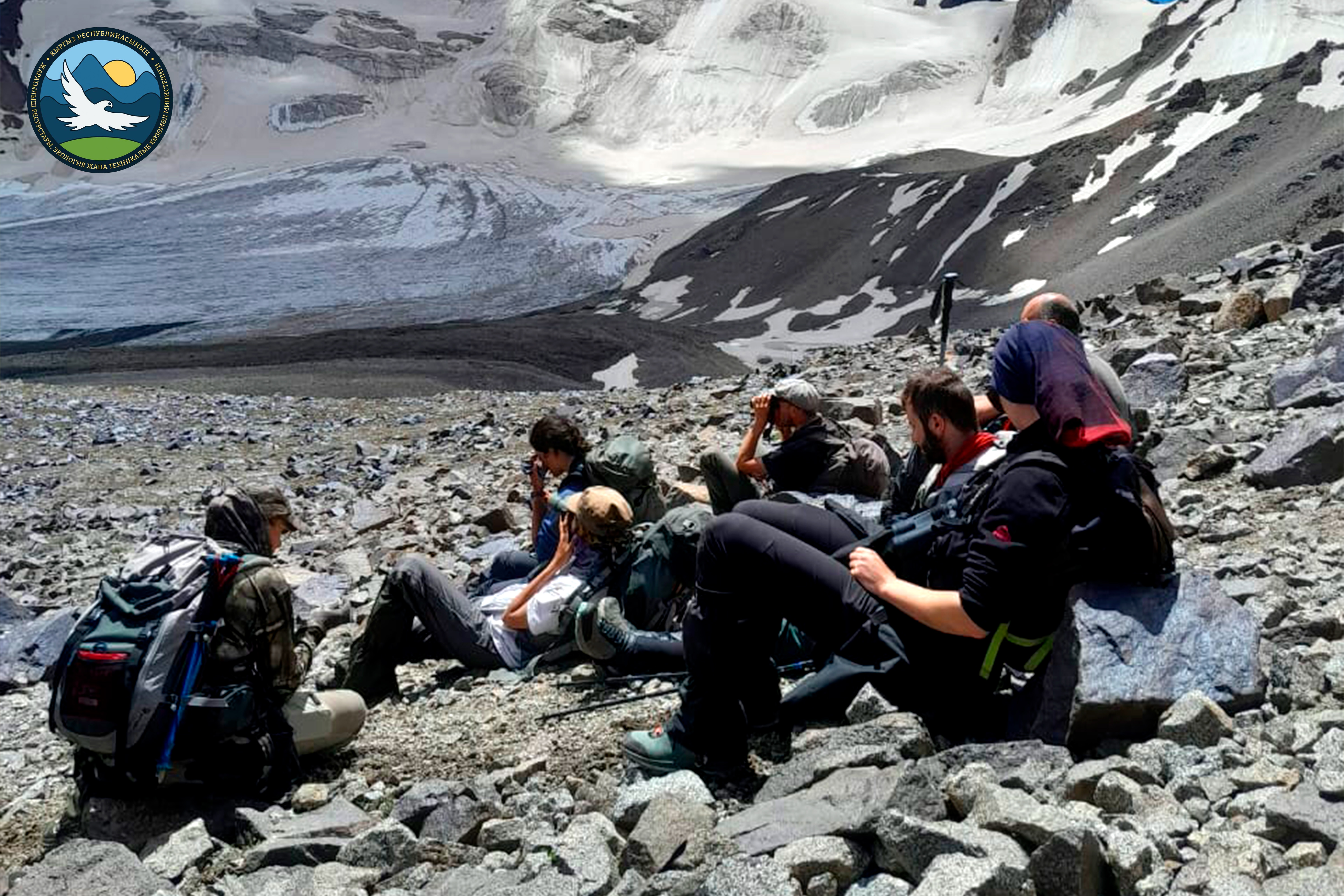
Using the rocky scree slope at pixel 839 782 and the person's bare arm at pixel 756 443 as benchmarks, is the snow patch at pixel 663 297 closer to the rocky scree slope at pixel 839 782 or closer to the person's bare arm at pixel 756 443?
the rocky scree slope at pixel 839 782

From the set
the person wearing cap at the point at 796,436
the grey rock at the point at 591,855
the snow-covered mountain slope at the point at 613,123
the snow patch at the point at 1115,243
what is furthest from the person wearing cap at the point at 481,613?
the snow-covered mountain slope at the point at 613,123

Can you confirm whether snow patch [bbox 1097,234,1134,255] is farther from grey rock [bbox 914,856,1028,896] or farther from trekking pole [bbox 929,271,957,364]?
grey rock [bbox 914,856,1028,896]

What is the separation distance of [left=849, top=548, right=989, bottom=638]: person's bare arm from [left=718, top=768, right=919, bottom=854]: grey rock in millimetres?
447

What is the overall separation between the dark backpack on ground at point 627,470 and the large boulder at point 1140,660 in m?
2.84

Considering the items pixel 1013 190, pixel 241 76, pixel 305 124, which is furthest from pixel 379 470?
pixel 241 76

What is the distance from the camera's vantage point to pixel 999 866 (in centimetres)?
243

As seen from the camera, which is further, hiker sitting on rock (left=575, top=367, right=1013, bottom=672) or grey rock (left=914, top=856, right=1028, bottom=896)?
hiker sitting on rock (left=575, top=367, right=1013, bottom=672)

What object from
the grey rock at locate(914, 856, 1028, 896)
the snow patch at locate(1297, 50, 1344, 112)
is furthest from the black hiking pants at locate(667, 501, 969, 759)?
the snow patch at locate(1297, 50, 1344, 112)

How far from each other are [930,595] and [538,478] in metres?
3.61

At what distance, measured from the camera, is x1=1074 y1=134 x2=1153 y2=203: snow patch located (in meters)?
50.0

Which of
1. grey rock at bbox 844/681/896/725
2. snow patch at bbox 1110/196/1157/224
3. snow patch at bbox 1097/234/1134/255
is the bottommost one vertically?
snow patch at bbox 1097/234/1134/255

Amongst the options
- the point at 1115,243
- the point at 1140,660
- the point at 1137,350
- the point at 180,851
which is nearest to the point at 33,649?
the point at 180,851

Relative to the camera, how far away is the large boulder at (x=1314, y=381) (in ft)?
24.4

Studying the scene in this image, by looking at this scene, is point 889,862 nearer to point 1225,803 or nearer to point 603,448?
point 1225,803
